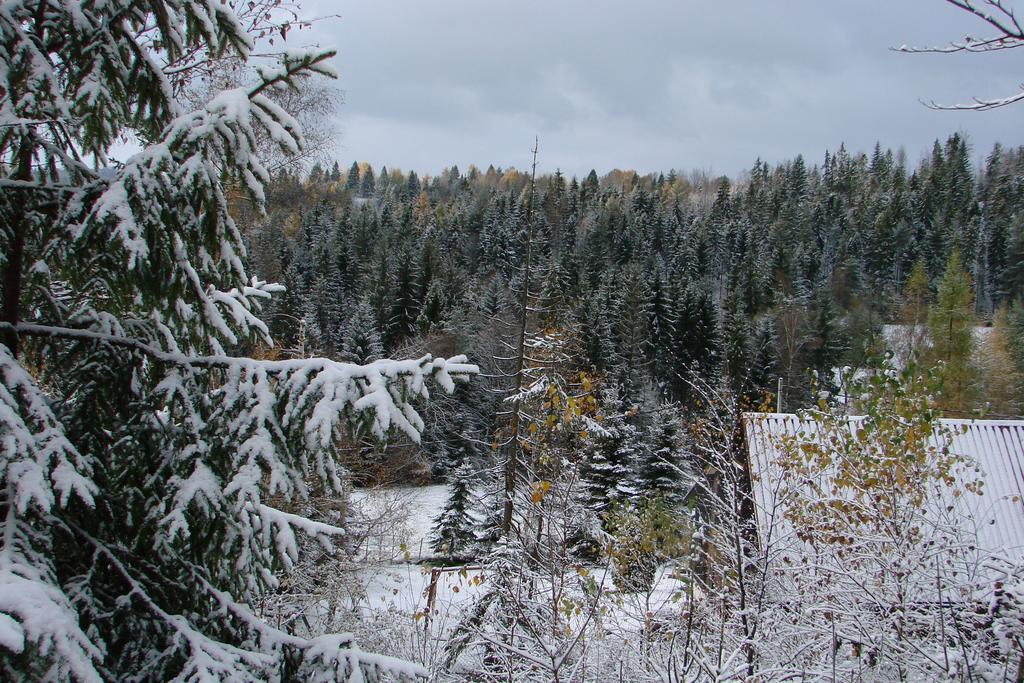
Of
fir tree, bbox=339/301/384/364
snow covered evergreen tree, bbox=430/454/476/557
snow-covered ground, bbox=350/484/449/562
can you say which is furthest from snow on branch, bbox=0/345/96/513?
fir tree, bbox=339/301/384/364

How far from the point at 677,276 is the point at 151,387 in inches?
2149

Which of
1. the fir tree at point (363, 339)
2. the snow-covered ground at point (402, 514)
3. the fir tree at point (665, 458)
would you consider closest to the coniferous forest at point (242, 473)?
the snow-covered ground at point (402, 514)

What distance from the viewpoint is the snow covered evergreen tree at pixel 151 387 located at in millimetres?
2139

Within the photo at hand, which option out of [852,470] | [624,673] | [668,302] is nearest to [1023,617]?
[624,673]

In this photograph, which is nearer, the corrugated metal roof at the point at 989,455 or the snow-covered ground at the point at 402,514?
the corrugated metal roof at the point at 989,455

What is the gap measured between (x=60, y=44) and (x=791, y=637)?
589 centimetres

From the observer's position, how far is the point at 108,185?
226cm

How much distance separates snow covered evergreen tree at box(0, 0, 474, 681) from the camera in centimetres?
214

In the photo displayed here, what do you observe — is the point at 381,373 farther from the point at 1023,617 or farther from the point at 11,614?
the point at 1023,617

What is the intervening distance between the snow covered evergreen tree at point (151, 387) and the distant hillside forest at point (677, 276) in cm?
594

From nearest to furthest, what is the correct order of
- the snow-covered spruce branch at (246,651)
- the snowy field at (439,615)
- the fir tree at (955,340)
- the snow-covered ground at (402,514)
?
the snow-covered spruce branch at (246,651) → the snowy field at (439,615) → the snow-covered ground at (402,514) → the fir tree at (955,340)

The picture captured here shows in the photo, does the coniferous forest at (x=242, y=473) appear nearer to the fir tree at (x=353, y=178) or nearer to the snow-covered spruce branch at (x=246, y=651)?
the snow-covered spruce branch at (x=246, y=651)

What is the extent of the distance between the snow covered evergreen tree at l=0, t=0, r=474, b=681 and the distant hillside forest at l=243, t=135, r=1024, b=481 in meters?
5.94

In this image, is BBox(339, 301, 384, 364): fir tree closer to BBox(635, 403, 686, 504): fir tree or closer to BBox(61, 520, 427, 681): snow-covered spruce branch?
BBox(635, 403, 686, 504): fir tree
